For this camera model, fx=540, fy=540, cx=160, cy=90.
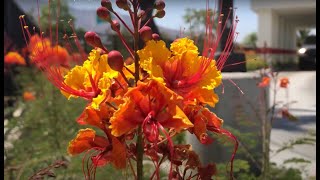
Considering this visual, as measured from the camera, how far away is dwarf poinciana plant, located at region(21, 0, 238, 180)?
3.47 ft

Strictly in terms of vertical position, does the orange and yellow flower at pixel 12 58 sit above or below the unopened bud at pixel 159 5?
below

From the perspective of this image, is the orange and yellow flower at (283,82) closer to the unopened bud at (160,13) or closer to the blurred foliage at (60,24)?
the blurred foliage at (60,24)

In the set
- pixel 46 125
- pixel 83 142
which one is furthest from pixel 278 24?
pixel 83 142

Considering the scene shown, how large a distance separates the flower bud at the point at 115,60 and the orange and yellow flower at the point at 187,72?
63 mm

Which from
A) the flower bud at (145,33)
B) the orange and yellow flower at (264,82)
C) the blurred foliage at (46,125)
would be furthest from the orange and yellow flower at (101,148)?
the orange and yellow flower at (264,82)

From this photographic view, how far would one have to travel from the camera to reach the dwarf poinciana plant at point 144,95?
1.06 metres

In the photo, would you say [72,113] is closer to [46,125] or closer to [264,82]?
[46,125]

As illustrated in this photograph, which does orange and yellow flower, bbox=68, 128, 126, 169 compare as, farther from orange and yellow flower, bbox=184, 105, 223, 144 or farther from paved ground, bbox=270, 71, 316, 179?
paved ground, bbox=270, 71, 316, 179

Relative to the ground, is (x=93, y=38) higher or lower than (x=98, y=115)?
higher

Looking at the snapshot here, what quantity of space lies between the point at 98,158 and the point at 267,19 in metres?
24.5

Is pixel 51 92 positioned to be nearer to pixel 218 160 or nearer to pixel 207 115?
pixel 218 160

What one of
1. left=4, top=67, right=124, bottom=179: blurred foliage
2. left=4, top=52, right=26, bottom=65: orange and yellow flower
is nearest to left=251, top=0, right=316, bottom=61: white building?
left=4, top=52, right=26, bottom=65: orange and yellow flower

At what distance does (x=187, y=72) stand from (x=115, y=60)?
17 centimetres

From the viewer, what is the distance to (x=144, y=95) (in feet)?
3.48
